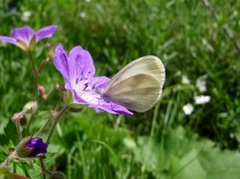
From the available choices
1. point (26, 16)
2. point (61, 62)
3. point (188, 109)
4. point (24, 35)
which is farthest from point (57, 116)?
point (26, 16)

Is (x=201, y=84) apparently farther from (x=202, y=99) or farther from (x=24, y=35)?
(x=24, y=35)

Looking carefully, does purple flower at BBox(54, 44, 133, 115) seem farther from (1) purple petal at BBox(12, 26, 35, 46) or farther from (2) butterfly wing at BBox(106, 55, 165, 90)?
(1) purple petal at BBox(12, 26, 35, 46)

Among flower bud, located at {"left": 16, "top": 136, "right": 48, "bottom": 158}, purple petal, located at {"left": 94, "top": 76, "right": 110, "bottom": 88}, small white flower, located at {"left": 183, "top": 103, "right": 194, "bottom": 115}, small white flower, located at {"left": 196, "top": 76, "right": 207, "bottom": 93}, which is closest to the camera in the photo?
flower bud, located at {"left": 16, "top": 136, "right": 48, "bottom": 158}

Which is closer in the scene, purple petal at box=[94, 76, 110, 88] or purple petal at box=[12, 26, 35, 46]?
purple petal at box=[94, 76, 110, 88]

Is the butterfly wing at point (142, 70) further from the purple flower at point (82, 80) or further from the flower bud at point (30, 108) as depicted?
the flower bud at point (30, 108)

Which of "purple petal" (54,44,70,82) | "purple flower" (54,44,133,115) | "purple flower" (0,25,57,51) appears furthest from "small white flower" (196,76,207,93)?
"purple petal" (54,44,70,82)

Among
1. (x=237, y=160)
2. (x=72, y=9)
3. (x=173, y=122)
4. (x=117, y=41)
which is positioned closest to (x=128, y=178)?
(x=237, y=160)
